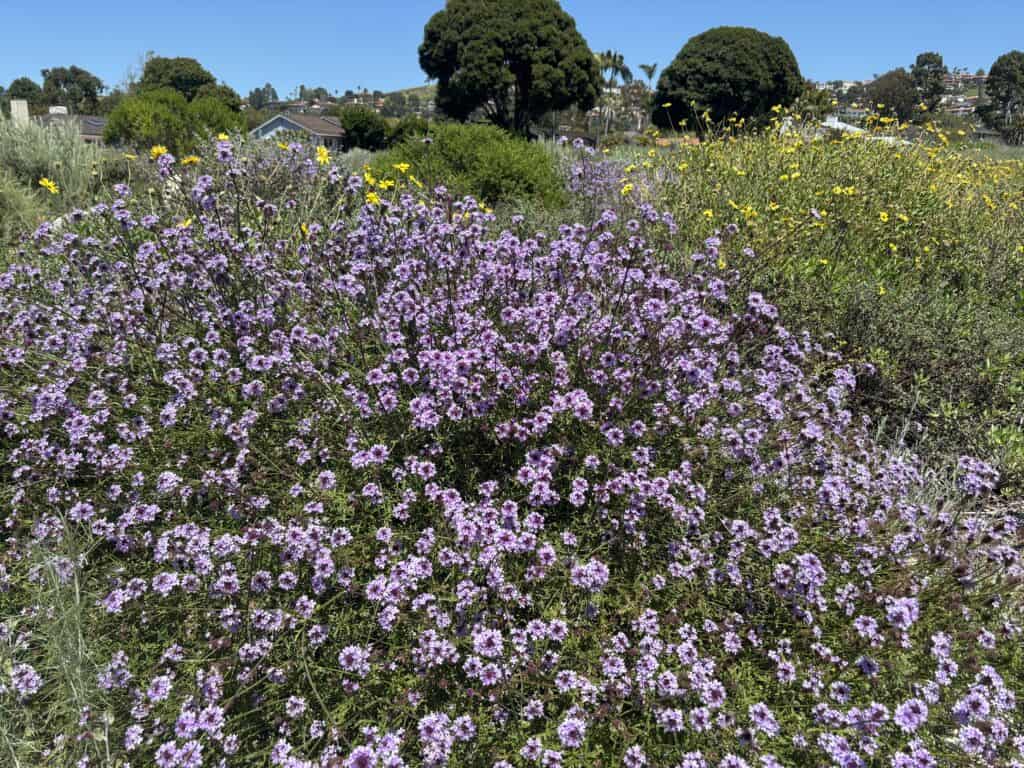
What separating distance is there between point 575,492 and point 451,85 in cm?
4262

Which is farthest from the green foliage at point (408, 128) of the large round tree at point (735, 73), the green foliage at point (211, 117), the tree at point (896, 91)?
the tree at point (896, 91)

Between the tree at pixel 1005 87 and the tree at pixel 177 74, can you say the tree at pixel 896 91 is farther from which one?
the tree at pixel 177 74

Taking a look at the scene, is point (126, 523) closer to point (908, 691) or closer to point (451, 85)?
point (908, 691)

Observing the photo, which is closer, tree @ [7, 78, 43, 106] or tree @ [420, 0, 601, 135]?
tree @ [420, 0, 601, 135]

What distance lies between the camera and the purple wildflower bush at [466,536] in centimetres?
236

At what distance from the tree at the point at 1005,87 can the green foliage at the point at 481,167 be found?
8258 cm

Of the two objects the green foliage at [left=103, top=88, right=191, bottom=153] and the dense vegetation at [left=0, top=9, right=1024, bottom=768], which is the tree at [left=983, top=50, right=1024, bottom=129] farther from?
the dense vegetation at [left=0, top=9, right=1024, bottom=768]

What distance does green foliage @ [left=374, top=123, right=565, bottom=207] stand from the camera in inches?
332

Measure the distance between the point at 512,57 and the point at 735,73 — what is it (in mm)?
16150

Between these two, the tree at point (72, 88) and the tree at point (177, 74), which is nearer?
the tree at point (177, 74)

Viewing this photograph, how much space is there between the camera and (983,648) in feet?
8.31

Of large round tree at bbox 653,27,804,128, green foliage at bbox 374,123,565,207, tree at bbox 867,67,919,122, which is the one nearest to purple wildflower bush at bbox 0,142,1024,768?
green foliage at bbox 374,123,565,207

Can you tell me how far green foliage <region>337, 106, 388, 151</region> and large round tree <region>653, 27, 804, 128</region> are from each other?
2129cm

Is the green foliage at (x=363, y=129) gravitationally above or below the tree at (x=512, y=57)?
below
